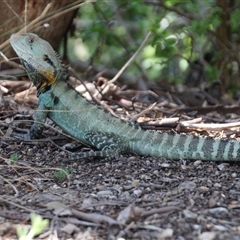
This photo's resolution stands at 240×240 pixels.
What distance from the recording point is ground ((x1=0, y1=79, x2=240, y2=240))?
3221mm

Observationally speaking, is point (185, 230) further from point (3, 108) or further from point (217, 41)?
point (217, 41)

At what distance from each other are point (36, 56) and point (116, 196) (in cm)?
184

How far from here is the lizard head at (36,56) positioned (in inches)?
202

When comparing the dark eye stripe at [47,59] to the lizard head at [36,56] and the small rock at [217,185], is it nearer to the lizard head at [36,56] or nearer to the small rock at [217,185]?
the lizard head at [36,56]

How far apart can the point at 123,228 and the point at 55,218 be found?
408 mm

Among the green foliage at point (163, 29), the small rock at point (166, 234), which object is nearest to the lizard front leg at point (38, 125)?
the green foliage at point (163, 29)

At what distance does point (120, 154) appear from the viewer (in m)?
4.96

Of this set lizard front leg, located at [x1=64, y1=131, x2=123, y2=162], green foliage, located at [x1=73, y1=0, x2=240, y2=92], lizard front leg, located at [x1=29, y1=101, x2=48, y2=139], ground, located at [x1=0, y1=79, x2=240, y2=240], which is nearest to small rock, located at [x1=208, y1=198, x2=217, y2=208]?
ground, located at [x1=0, y1=79, x2=240, y2=240]

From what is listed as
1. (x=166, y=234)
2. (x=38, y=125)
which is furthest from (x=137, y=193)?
(x=38, y=125)

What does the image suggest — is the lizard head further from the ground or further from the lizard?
the ground

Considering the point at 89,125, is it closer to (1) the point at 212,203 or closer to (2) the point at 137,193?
(2) the point at 137,193

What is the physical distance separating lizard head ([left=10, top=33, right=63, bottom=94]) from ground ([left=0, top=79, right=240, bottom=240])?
0.60 metres

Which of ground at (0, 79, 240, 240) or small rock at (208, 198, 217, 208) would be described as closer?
ground at (0, 79, 240, 240)

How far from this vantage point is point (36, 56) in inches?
202
